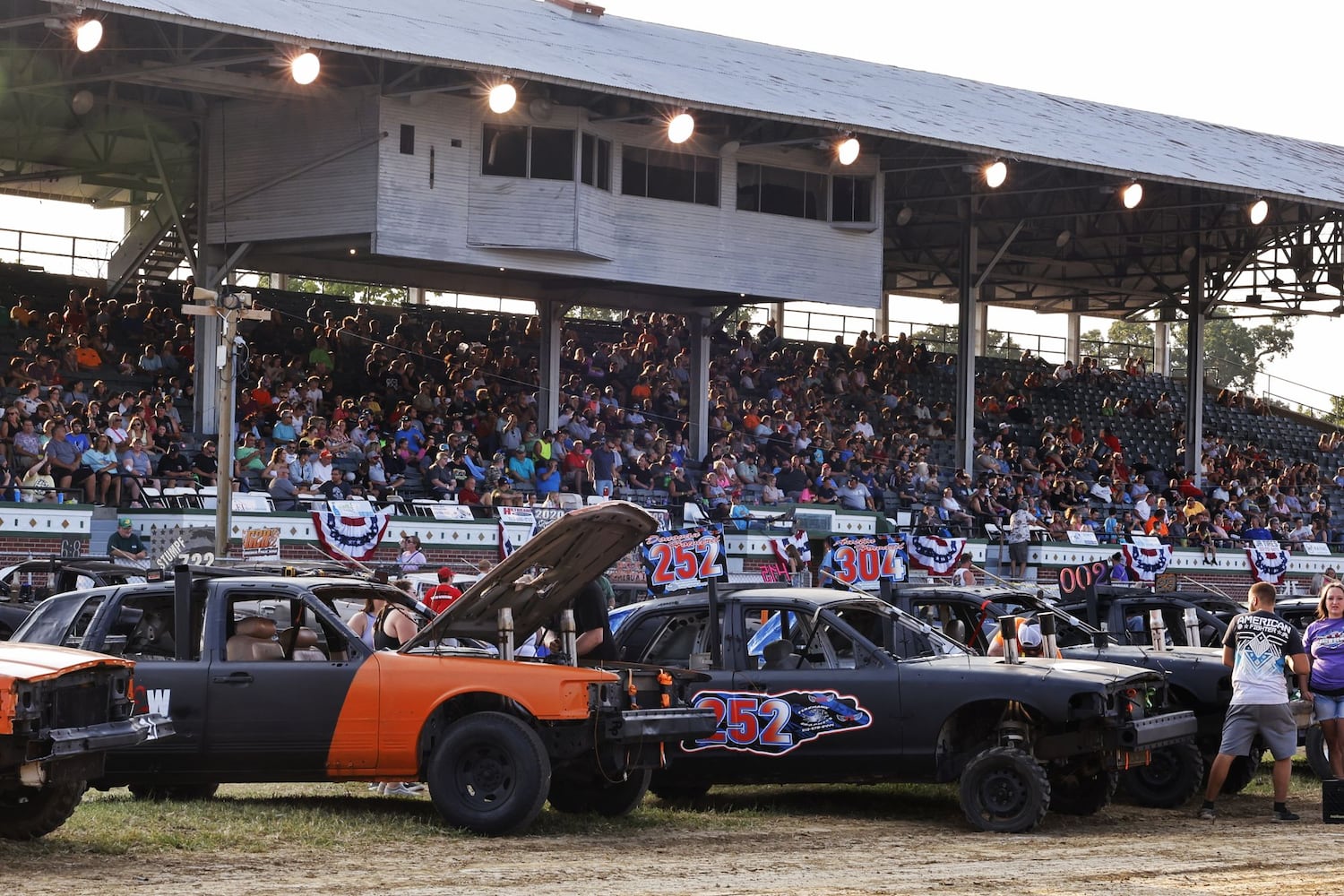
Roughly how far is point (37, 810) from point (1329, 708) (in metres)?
9.10

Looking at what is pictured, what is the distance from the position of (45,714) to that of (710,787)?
606 cm

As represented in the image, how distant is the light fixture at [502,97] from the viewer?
28625 mm

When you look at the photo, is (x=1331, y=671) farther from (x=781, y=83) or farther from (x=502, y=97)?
(x=781, y=83)

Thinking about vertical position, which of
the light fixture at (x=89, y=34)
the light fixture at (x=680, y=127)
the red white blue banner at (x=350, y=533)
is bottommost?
the red white blue banner at (x=350, y=533)

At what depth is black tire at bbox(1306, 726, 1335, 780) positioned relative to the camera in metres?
15.7

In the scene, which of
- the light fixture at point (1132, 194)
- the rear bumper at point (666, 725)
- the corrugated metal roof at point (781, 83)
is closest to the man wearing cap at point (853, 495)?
the corrugated metal roof at point (781, 83)

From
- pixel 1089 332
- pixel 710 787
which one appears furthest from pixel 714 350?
pixel 1089 332

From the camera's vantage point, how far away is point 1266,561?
120 ft

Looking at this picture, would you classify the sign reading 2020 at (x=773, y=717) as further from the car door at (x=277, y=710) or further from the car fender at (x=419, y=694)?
the car door at (x=277, y=710)

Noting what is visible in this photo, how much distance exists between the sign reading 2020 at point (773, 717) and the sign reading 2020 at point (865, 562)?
1040 centimetres

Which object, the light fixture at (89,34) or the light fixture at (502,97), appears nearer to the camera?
the light fixture at (89,34)

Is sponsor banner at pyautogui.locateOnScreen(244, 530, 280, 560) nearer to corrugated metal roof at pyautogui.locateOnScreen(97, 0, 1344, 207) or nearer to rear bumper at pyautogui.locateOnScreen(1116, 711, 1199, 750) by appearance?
corrugated metal roof at pyautogui.locateOnScreen(97, 0, 1344, 207)

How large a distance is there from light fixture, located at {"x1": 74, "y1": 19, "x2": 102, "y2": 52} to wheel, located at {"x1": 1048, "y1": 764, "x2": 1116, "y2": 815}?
16596mm

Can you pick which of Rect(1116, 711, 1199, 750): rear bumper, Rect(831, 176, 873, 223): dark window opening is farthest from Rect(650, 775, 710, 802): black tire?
Rect(831, 176, 873, 223): dark window opening
